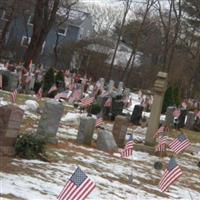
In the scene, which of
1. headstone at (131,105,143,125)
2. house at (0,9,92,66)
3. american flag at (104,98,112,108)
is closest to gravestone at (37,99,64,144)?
american flag at (104,98,112,108)

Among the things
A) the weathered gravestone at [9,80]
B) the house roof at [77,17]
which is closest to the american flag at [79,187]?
the weathered gravestone at [9,80]

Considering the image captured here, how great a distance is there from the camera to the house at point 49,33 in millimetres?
63500

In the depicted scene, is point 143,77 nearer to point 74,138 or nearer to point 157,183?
point 74,138

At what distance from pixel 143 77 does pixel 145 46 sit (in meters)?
10.2

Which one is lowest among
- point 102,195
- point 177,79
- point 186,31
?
point 102,195

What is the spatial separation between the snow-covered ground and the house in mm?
44391

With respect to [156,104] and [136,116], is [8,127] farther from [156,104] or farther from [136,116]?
[136,116]

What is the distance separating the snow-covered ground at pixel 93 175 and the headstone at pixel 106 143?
28cm

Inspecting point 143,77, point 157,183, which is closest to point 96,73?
point 143,77

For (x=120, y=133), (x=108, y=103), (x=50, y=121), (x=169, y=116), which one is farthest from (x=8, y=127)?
(x=169, y=116)

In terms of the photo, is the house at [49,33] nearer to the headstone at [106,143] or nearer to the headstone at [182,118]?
the headstone at [182,118]

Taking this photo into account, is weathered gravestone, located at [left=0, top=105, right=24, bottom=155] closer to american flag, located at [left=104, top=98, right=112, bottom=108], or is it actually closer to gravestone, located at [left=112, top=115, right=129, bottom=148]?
gravestone, located at [left=112, top=115, right=129, bottom=148]

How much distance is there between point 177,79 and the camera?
2090 inches

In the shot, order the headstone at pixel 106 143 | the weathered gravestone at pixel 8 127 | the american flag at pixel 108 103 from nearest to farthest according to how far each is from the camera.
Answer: the weathered gravestone at pixel 8 127 → the headstone at pixel 106 143 → the american flag at pixel 108 103
